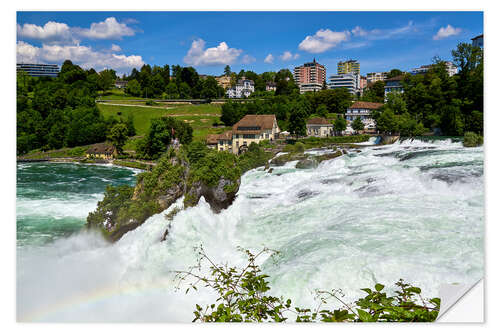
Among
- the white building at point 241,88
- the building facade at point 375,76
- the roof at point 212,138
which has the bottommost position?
the roof at point 212,138

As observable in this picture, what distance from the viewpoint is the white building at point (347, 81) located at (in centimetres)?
582

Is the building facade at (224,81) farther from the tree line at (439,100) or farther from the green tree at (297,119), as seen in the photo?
the tree line at (439,100)

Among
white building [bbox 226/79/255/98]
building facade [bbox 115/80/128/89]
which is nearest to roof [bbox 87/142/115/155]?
building facade [bbox 115/80/128/89]

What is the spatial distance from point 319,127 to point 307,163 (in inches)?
34.8

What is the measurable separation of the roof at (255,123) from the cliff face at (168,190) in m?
0.71

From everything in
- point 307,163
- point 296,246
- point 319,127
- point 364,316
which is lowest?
point 296,246

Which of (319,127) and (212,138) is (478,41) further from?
(212,138)

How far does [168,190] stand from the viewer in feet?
19.3

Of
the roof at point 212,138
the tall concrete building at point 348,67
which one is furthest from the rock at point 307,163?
the tall concrete building at point 348,67

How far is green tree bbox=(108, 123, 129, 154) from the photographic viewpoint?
22.6 ft

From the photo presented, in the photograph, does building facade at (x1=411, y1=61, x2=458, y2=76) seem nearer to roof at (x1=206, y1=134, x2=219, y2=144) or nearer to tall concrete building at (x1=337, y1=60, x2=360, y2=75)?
tall concrete building at (x1=337, y1=60, x2=360, y2=75)

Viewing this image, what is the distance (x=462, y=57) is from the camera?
206 inches

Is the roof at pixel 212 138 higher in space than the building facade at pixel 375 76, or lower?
lower

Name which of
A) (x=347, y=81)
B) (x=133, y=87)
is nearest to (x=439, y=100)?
(x=347, y=81)
